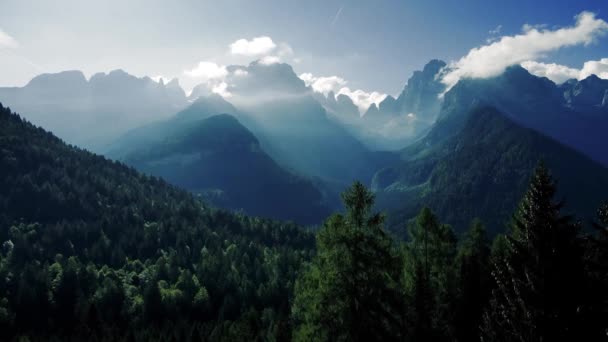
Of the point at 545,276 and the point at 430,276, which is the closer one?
the point at 545,276

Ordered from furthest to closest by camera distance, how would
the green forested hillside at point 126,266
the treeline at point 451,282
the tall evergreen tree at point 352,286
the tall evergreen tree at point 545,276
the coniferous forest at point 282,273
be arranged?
the green forested hillside at point 126,266 < the tall evergreen tree at point 352,286 < the coniferous forest at point 282,273 < the treeline at point 451,282 < the tall evergreen tree at point 545,276

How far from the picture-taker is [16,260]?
130 meters

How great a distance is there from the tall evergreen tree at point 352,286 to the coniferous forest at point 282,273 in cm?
8

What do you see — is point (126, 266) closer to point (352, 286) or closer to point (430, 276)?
point (430, 276)

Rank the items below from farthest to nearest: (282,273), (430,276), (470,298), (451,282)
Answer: (282,273) → (451,282) → (430,276) → (470,298)

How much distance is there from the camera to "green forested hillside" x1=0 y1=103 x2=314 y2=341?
102m

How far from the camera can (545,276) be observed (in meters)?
17.7

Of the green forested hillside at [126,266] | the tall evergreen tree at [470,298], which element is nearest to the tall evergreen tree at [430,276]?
the tall evergreen tree at [470,298]

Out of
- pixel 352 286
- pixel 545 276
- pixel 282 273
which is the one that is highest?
pixel 545 276

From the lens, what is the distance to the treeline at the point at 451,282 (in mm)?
17406

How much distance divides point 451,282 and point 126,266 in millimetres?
118714

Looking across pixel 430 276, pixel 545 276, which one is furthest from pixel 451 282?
pixel 545 276

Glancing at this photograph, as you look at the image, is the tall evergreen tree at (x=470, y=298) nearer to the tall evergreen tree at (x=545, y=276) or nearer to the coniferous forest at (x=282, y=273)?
the coniferous forest at (x=282, y=273)

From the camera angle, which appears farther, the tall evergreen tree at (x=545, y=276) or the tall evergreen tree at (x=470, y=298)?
the tall evergreen tree at (x=470, y=298)
